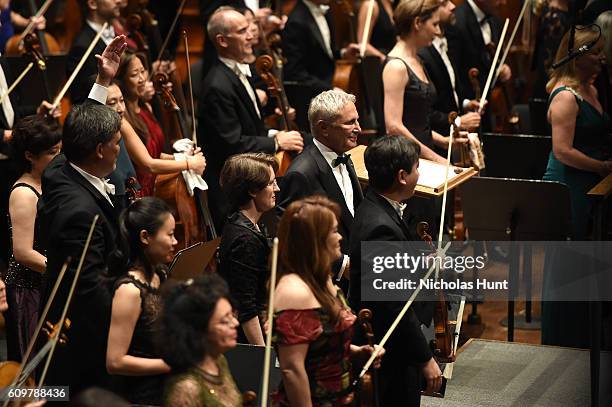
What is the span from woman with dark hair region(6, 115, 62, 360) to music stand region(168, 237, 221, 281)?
56 cm

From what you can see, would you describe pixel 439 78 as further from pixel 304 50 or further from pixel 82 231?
pixel 82 231

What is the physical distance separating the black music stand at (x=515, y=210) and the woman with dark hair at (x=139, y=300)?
2.07 metres

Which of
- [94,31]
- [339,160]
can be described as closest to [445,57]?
[94,31]

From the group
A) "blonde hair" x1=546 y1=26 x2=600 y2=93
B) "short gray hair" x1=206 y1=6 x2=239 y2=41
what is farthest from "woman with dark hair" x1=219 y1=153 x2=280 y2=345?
"blonde hair" x1=546 y1=26 x2=600 y2=93

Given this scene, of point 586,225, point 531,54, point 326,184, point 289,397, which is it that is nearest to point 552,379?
point 586,225

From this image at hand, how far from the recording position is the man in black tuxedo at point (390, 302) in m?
3.49

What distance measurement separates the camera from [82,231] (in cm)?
330

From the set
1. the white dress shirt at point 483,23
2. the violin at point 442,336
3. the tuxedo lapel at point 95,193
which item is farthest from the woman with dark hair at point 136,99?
the white dress shirt at point 483,23

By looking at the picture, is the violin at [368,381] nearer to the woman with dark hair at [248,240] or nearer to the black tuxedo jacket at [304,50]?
the woman with dark hair at [248,240]

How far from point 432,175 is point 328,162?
436 mm

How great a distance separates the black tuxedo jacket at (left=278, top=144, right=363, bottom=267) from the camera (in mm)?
4047

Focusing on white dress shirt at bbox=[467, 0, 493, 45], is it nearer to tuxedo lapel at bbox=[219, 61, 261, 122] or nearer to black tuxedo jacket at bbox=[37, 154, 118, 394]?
tuxedo lapel at bbox=[219, 61, 261, 122]

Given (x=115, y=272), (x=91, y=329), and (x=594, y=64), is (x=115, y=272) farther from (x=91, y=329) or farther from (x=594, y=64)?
(x=594, y=64)

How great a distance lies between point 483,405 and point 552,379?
0.40 m
